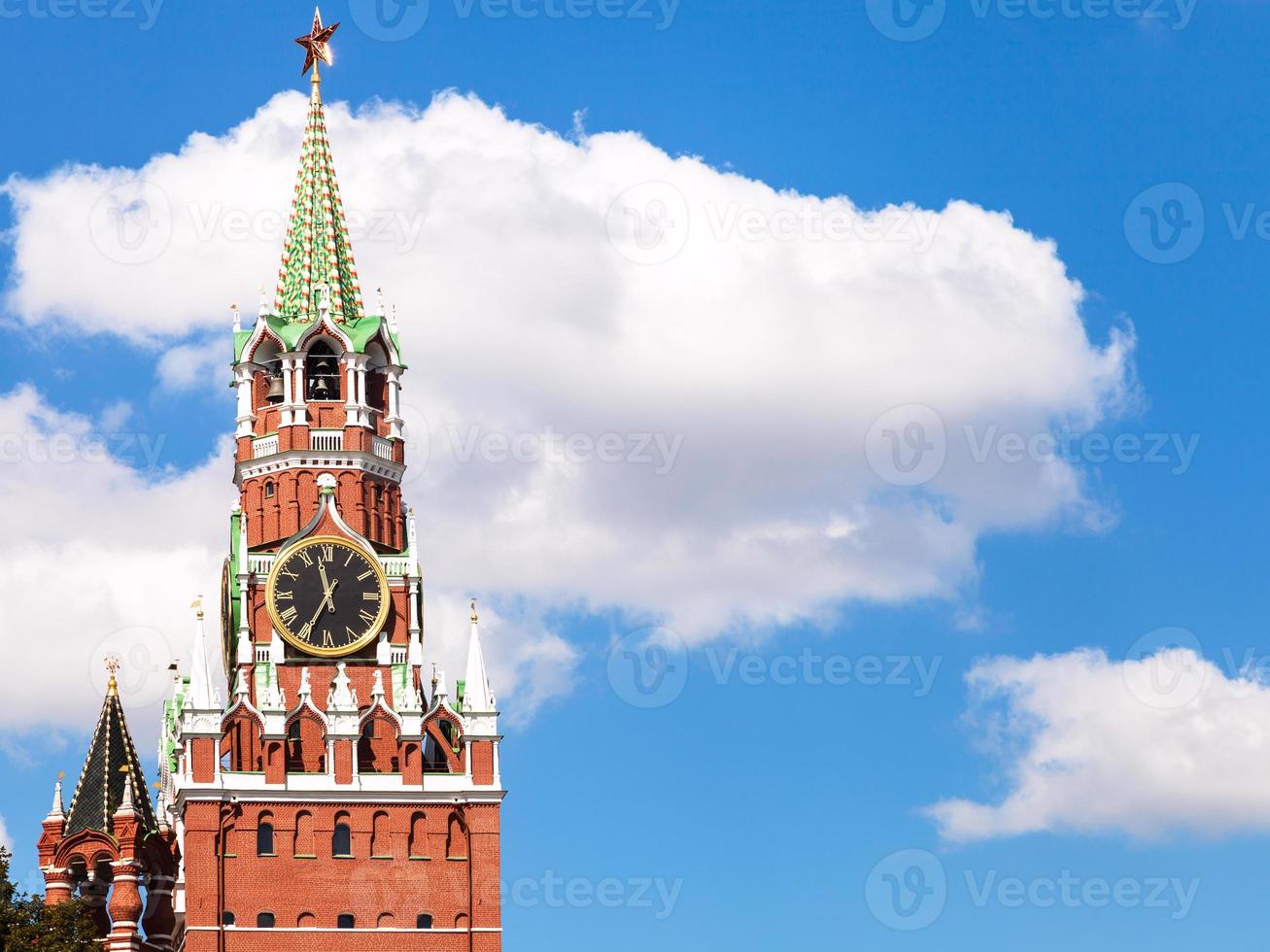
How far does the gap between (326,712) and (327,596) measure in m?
6.46

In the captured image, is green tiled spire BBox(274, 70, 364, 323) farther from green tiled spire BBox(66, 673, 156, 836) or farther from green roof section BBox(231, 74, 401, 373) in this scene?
green tiled spire BBox(66, 673, 156, 836)

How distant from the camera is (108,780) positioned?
14512 centimetres

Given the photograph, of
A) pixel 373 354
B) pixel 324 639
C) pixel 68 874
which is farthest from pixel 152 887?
pixel 373 354

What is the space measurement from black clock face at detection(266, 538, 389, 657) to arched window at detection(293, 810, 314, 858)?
331 inches

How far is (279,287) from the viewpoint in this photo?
515 ft

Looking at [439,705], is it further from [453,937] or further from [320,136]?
[320,136]

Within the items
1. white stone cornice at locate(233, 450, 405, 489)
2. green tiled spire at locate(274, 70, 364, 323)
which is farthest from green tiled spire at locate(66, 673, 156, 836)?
green tiled spire at locate(274, 70, 364, 323)

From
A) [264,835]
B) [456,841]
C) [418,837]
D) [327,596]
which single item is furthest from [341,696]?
[456,841]

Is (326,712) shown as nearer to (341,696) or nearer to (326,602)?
(341,696)

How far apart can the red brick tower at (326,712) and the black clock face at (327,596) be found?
0.09m

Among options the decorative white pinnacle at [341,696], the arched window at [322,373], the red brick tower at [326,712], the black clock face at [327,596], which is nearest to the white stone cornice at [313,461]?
the red brick tower at [326,712]

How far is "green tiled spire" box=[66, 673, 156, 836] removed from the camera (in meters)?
144

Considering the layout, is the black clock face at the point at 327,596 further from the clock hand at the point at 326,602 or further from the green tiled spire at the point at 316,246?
the green tiled spire at the point at 316,246

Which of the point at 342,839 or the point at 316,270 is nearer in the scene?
the point at 342,839
